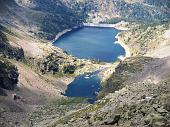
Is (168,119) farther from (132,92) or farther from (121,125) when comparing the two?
(132,92)

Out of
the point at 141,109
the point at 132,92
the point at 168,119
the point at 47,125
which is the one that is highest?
the point at 132,92

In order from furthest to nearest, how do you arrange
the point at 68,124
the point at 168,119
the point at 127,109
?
the point at 68,124 → the point at 127,109 → the point at 168,119

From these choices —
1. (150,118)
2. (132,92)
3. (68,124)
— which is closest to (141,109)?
(150,118)

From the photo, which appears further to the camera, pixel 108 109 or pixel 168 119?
pixel 108 109

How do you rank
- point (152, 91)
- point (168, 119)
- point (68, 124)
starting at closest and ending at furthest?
point (168, 119) < point (68, 124) < point (152, 91)

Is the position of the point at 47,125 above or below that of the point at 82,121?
above

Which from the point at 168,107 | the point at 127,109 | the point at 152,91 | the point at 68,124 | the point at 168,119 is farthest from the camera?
the point at 152,91

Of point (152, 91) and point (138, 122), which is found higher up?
point (152, 91)

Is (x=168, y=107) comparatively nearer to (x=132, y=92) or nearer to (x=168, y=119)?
(x=168, y=119)

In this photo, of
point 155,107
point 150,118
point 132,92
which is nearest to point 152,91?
point 132,92
